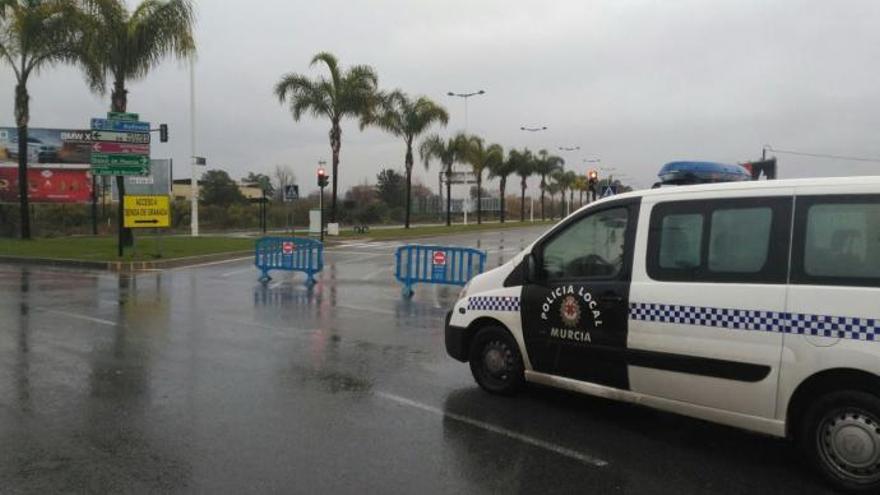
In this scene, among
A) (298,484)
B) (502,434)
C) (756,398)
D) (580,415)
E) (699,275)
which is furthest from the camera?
(580,415)

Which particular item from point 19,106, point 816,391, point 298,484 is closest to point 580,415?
point 816,391

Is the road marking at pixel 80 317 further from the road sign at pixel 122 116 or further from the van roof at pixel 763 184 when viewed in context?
the road sign at pixel 122 116

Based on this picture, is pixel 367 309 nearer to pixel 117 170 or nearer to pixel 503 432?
pixel 503 432

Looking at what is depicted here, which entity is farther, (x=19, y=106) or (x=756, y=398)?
(x=19, y=106)

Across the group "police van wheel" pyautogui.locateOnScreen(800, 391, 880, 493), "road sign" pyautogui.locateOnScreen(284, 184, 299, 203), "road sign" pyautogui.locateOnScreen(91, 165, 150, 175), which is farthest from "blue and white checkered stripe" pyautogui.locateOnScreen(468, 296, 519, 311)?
"road sign" pyautogui.locateOnScreen(284, 184, 299, 203)

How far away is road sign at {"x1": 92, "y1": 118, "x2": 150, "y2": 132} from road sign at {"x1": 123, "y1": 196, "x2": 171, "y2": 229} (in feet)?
6.61

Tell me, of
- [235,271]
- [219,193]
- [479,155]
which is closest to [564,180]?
[479,155]

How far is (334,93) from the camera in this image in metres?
37.6

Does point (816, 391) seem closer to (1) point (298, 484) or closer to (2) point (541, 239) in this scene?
(2) point (541, 239)

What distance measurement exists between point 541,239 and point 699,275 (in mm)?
1542

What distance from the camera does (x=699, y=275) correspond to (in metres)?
4.98

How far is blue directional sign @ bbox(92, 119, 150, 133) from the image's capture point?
20.7m

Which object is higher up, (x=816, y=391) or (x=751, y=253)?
(x=751, y=253)

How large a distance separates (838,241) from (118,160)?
2028cm
